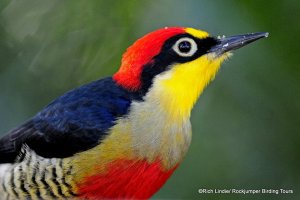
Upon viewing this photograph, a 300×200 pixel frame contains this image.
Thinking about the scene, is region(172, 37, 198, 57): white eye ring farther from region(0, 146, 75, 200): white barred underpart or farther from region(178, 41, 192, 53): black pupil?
region(0, 146, 75, 200): white barred underpart

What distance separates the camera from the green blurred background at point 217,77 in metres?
5.32

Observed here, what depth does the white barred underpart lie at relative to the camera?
16.4 ft

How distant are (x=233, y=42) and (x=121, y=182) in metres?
1.03

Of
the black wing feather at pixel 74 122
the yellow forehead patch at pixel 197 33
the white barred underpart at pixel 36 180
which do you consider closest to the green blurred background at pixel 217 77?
the yellow forehead patch at pixel 197 33

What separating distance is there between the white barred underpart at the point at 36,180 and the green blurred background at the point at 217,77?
56 cm

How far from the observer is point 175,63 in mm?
5281

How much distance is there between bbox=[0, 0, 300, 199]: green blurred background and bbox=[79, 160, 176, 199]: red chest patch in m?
0.58

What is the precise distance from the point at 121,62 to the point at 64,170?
777 mm

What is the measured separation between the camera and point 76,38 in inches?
236

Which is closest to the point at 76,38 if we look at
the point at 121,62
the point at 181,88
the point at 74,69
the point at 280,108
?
the point at 74,69

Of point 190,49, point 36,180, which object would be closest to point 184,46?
point 190,49

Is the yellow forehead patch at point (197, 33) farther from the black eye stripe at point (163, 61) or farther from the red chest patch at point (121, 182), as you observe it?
the red chest patch at point (121, 182)

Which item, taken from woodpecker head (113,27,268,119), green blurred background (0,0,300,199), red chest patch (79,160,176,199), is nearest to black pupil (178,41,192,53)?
woodpecker head (113,27,268,119)

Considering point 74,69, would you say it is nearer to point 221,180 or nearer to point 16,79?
point 16,79
